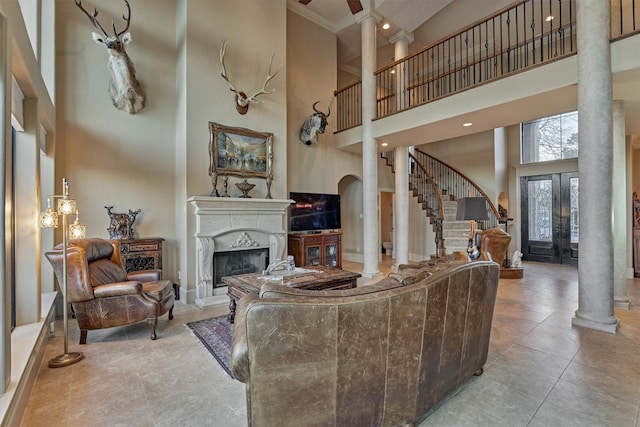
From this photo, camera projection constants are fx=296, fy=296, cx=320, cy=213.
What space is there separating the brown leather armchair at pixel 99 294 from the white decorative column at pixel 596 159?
186 inches

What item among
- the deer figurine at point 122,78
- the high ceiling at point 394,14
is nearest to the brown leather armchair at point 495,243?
the high ceiling at point 394,14

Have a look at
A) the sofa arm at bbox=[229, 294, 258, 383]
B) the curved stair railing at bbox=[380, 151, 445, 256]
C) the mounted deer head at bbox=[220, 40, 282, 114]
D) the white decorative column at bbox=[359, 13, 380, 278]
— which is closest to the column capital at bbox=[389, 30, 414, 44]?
the white decorative column at bbox=[359, 13, 380, 278]

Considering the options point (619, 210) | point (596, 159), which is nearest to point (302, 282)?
point (596, 159)

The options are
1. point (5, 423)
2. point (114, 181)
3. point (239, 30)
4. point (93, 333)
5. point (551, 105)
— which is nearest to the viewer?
point (5, 423)

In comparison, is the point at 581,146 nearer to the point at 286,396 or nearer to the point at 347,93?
the point at 286,396

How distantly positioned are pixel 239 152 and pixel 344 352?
427cm

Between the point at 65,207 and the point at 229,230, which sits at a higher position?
the point at 65,207

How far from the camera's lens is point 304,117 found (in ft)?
21.5

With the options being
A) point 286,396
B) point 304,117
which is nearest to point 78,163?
point 304,117

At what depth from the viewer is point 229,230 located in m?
4.73

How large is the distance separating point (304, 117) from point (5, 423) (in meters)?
6.08

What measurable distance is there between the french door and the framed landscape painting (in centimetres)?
718

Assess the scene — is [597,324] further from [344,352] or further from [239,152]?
[239,152]

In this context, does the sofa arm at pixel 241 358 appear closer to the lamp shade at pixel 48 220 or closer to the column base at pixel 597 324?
the lamp shade at pixel 48 220
